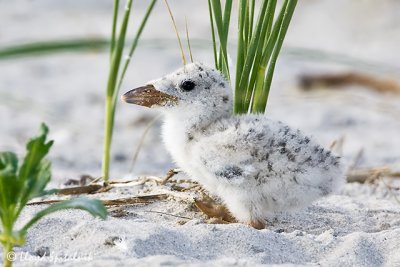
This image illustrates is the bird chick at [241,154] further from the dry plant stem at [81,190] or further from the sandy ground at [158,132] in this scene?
the dry plant stem at [81,190]

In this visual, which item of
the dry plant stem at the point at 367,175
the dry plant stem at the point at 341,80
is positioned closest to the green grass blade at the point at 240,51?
the dry plant stem at the point at 367,175

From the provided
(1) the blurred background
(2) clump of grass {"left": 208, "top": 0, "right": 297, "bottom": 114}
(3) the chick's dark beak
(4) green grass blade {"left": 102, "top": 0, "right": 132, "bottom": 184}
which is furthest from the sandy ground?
(3) the chick's dark beak

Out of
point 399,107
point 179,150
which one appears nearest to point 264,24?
point 179,150

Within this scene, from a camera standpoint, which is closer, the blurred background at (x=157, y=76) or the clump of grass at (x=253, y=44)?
the clump of grass at (x=253, y=44)

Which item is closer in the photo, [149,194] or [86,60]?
[149,194]

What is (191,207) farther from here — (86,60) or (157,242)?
(86,60)

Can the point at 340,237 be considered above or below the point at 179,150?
below

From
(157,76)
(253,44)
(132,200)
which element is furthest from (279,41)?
(157,76)
